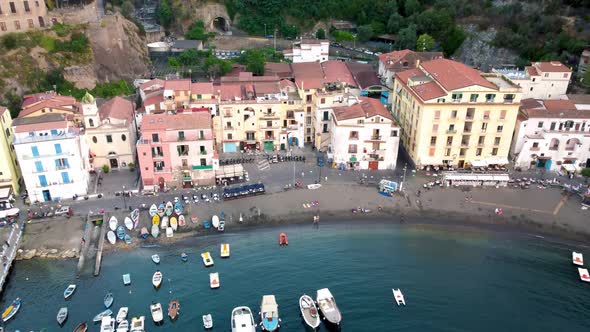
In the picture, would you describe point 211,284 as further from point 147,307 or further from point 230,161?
point 230,161

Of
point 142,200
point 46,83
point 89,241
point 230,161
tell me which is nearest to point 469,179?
point 230,161

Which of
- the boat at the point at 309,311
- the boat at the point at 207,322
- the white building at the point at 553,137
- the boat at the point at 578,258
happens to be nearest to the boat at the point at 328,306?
the boat at the point at 309,311

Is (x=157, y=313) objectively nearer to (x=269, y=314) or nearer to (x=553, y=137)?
(x=269, y=314)

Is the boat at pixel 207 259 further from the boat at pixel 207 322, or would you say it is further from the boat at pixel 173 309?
the boat at pixel 207 322

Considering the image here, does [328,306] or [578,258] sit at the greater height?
[578,258]

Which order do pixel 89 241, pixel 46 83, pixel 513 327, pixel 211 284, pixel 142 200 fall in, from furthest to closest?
pixel 46 83
pixel 142 200
pixel 89 241
pixel 211 284
pixel 513 327

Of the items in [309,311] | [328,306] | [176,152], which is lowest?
[309,311]

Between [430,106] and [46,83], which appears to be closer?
[430,106]

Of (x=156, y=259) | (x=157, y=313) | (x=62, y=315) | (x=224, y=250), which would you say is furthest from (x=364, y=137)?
(x=62, y=315)
